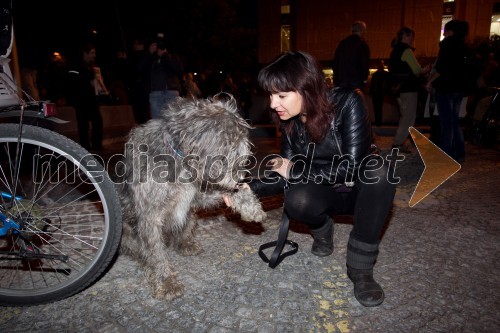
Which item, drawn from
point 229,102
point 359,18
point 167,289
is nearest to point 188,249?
point 167,289

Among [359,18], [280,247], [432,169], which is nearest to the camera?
[280,247]

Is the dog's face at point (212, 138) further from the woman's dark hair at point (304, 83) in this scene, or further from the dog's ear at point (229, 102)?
the woman's dark hair at point (304, 83)

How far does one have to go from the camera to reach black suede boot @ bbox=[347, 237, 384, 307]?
2.40 meters

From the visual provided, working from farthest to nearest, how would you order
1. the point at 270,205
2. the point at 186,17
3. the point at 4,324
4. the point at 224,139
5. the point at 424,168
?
1. the point at 186,17
2. the point at 424,168
3. the point at 270,205
4. the point at 224,139
5. the point at 4,324

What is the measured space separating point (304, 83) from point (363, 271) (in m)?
1.49

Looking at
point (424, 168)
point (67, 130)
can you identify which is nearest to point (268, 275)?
point (424, 168)

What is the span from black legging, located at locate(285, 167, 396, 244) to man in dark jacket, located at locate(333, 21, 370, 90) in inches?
204

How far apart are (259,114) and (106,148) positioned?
7.09 meters

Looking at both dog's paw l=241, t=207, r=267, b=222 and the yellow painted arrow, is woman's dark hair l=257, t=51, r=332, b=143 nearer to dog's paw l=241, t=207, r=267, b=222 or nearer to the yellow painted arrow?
dog's paw l=241, t=207, r=267, b=222

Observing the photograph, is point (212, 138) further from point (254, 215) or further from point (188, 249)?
point (188, 249)

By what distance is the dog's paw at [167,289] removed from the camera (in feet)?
8.25

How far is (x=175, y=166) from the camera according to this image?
2.52m

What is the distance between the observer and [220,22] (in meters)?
27.5

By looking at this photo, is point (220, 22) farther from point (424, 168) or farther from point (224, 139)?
point (224, 139)
